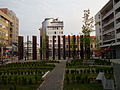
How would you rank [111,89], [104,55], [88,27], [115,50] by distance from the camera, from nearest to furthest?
[111,89] → [88,27] → [115,50] → [104,55]

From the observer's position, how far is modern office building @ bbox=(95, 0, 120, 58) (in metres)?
53.2

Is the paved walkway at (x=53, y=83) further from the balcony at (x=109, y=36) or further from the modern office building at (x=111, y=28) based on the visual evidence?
the balcony at (x=109, y=36)

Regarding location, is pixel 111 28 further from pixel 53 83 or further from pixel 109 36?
pixel 53 83

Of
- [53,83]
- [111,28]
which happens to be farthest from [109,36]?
[53,83]

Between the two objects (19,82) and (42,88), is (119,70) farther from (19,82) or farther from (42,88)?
(19,82)

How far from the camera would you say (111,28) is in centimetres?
5962

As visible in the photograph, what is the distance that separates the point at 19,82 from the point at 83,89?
548 cm

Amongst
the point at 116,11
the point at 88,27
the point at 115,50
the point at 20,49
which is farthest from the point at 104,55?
the point at 88,27

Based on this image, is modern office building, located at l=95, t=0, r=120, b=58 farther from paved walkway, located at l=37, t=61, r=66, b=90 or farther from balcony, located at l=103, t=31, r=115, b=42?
paved walkway, located at l=37, t=61, r=66, b=90

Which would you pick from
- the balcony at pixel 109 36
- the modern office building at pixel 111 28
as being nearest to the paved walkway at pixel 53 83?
the modern office building at pixel 111 28

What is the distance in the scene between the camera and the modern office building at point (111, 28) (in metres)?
53.2

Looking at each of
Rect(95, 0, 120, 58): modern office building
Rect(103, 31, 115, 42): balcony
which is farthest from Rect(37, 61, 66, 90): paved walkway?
Rect(103, 31, 115, 42): balcony

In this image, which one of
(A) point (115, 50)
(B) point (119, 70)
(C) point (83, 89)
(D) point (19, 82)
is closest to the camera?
(B) point (119, 70)

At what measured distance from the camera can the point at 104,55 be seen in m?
70.9
